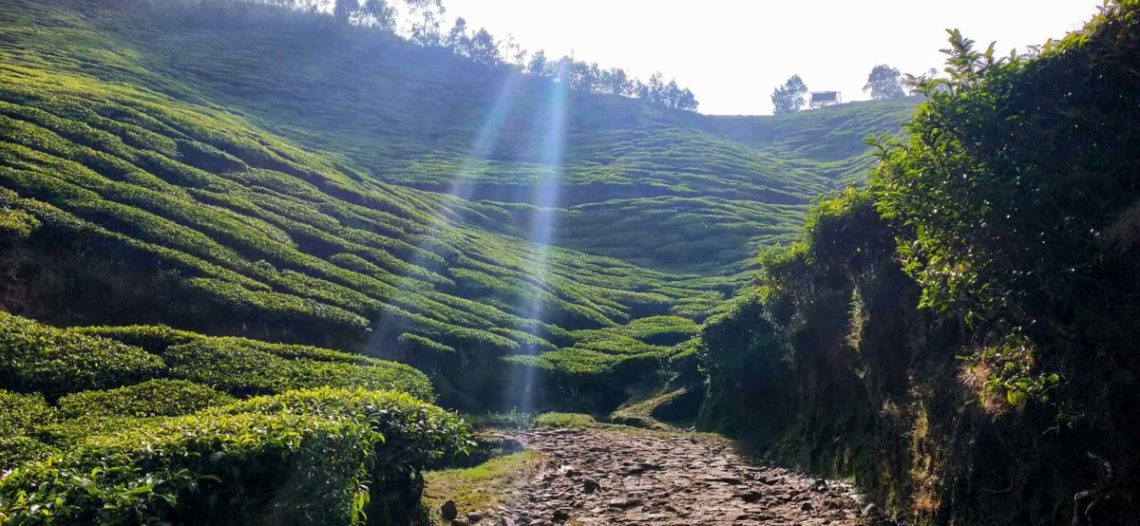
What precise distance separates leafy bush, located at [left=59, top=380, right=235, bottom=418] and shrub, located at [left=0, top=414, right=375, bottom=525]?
5.04 meters

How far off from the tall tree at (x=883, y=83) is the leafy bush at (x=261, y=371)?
190 meters

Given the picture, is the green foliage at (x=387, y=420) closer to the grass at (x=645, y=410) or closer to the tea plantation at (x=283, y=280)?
the tea plantation at (x=283, y=280)

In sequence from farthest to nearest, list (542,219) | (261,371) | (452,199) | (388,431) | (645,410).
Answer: (542,219), (452,199), (645,410), (261,371), (388,431)

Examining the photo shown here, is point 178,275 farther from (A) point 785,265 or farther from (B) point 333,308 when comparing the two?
(A) point 785,265

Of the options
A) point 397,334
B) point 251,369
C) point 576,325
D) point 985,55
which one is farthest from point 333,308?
point 985,55

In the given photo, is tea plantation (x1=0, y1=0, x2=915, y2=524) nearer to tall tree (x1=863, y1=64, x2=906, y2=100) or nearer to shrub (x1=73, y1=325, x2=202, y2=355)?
A: shrub (x1=73, y1=325, x2=202, y2=355)

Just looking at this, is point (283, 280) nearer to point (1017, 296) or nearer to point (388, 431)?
point (388, 431)

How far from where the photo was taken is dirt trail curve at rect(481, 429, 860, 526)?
10.5 meters

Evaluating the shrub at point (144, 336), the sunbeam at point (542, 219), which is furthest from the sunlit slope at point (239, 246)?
the shrub at point (144, 336)

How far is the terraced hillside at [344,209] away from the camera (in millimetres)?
22469

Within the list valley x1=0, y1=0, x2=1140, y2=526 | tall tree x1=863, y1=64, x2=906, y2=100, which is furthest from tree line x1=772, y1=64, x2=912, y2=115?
valley x1=0, y1=0, x2=1140, y2=526

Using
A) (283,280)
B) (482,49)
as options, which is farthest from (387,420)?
(482,49)

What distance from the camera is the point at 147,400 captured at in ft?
41.4

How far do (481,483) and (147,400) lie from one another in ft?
20.7
